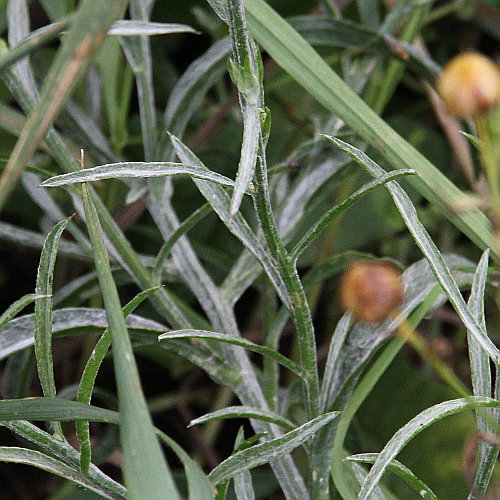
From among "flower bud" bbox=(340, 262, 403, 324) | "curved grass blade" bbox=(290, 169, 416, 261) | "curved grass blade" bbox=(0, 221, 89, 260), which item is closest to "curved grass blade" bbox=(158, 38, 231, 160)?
"curved grass blade" bbox=(0, 221, 89, 260)

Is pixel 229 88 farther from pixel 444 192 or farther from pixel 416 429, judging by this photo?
pixel 416 429

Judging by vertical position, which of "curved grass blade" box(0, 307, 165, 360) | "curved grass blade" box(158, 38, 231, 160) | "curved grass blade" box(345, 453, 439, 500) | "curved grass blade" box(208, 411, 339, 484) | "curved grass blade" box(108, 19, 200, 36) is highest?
"curved grass blade" box(108, 19, 200, 36)

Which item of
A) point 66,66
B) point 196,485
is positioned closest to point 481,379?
point 196,485

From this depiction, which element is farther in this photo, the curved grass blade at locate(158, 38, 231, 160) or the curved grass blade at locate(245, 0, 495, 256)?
the curved grass blade at locate(158, 38, 231, 160)

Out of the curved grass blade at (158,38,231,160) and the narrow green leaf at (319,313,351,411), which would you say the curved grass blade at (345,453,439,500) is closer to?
the narrow green leaf at (319,313,351,411)

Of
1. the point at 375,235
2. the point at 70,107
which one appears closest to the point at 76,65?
the point at 70,107

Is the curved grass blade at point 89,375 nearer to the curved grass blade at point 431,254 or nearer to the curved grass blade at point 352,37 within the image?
the curved grass blade at point 431,254

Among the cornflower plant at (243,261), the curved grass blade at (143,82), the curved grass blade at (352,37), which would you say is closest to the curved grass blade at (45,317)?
the cornflower plant at (243,261)
